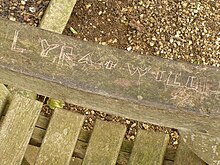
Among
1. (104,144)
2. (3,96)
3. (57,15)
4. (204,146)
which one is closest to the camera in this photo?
(204,146)

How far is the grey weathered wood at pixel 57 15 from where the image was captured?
330 cm

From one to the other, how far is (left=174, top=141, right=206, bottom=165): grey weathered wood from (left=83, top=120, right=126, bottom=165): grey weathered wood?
0.74 ft

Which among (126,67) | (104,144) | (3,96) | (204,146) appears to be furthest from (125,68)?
(3,96)

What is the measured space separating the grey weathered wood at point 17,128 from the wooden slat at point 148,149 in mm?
406

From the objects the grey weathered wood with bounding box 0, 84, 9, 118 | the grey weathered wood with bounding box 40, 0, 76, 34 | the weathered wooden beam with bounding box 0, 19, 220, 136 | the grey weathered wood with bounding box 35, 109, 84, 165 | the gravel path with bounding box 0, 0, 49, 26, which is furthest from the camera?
the gravel path with bounding box 0, 0, 49, 26

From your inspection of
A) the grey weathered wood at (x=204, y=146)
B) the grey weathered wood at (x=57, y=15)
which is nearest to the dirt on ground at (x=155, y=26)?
the grey weathered wood at (x=57, y=15)

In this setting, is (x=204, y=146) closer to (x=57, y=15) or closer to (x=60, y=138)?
(x=60, y=138)

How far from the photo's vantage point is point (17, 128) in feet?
7.94

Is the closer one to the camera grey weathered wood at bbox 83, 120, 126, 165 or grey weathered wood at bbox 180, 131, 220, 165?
grey weathered wood at bbox 180, 131, 220, 165

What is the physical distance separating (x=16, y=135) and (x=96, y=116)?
0.85 metres

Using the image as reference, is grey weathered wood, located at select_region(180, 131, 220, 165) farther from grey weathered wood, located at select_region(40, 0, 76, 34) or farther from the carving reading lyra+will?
grey weathered wood, located at select_region(40, 0, 76, 34)

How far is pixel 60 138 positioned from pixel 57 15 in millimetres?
1100

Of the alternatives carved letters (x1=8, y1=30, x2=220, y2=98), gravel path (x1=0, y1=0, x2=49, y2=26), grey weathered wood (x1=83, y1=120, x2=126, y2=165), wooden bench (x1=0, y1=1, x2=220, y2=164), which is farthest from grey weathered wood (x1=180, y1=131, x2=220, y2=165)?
gravel path (x1=0, y1=0, x2=49, y2=26)

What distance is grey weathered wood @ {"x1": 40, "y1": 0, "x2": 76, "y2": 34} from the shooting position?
3.30m
